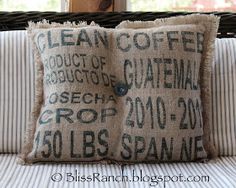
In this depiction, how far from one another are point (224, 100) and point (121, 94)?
35 cm

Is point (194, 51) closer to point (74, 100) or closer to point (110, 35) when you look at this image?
point (110, 35)

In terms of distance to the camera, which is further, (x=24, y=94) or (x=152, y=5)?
(x=152, y=5)

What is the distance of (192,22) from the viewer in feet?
4.75

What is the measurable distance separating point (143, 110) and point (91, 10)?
0.67 metres

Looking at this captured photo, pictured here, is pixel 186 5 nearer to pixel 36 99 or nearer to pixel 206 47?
pixel 206 47

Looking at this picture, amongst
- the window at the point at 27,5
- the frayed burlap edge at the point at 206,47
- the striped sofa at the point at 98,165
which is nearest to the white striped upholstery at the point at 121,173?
the striped sofa at the point at 98,165

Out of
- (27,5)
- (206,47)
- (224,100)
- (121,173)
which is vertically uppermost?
(27,5)

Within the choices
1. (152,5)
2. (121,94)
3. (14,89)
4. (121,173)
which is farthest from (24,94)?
(152,5)

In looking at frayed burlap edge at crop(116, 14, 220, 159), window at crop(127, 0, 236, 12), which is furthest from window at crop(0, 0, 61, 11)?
frayed burlap edge at crop(116, 14, 220, 159)

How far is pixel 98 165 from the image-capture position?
1304mm

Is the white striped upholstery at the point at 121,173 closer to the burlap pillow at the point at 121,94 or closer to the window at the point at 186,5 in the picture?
the burlap pillow at the point at 121,94

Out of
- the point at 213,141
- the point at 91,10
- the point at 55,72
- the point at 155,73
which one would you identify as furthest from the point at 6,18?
the point at 213,141

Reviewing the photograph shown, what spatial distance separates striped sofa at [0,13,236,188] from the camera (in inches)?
45.8

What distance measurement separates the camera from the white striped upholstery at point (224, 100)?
4.73ft
